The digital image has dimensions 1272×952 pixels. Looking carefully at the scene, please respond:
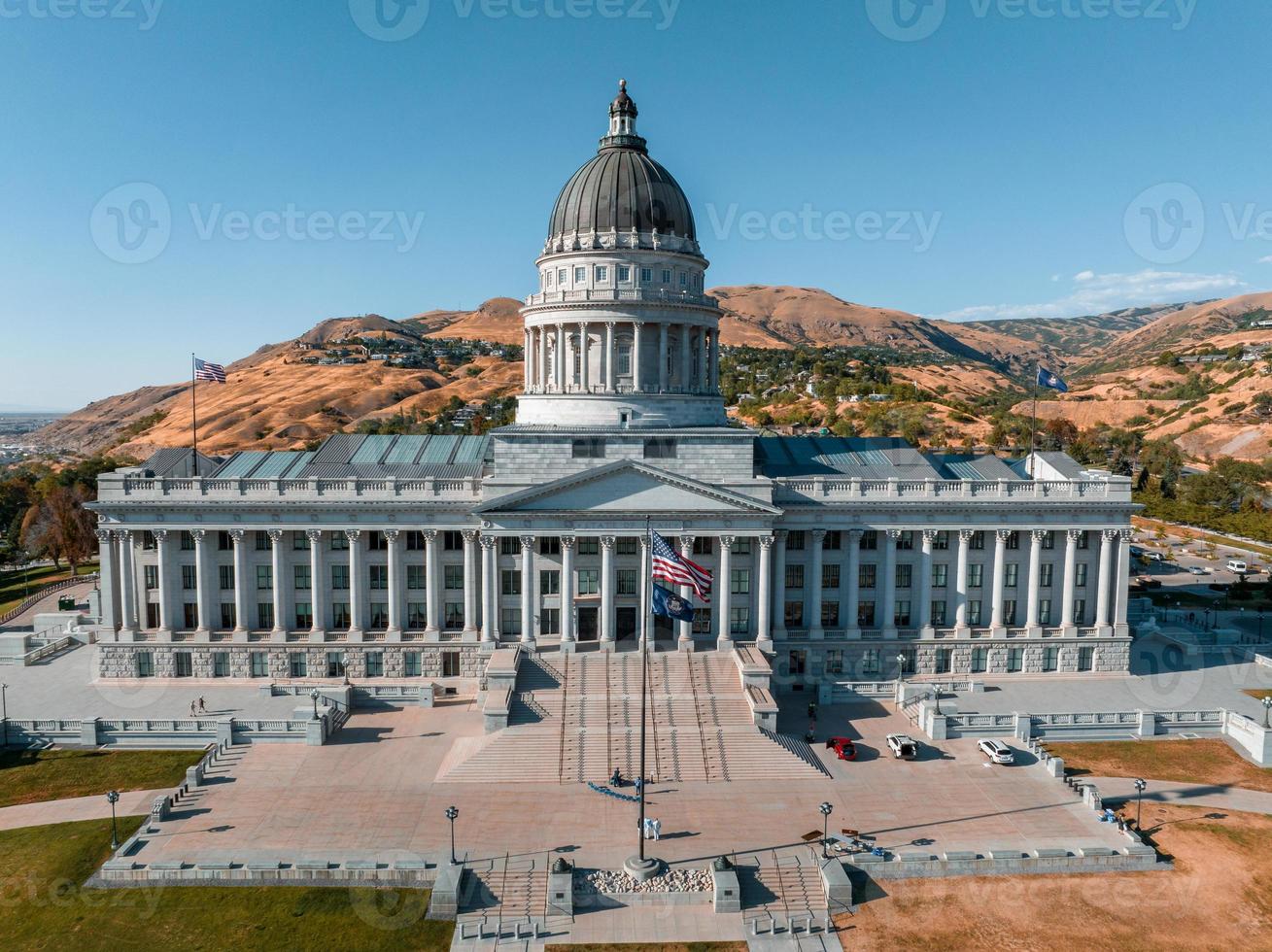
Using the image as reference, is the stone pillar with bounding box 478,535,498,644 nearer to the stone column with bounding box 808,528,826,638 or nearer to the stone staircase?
the stone staircase

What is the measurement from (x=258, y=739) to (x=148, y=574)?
18.0m

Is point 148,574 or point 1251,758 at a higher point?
point 148,574

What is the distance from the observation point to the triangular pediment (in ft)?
178

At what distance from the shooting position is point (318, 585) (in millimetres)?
57156

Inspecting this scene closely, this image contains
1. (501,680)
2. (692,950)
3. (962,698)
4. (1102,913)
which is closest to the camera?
(692,950)

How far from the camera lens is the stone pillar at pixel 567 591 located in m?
54.9

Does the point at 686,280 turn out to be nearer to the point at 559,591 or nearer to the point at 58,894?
the point at 559,591

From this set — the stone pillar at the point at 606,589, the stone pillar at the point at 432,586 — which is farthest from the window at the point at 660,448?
the stone pillar at the point at 432,586

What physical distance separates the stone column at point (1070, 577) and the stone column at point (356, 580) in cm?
4934

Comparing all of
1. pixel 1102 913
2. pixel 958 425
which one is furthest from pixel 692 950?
pixel 958 425

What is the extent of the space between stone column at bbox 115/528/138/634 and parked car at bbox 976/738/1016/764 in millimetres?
53223

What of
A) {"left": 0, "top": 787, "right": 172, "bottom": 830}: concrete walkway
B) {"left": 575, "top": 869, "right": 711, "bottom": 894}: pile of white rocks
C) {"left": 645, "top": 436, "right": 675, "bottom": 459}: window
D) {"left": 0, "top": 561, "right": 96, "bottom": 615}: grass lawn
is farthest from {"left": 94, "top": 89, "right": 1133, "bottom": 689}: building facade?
{"left": 0, "top": 561, "right": 96, "bottom": 615}: grass lawn

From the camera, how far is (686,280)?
2566 inches

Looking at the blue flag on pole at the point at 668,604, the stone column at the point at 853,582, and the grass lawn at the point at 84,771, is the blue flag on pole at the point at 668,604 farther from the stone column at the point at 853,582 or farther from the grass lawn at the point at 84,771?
the grass lawn at the point at 84,771
